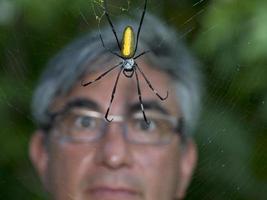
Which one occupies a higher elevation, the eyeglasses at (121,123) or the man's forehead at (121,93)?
the man's forehead at (121,93)

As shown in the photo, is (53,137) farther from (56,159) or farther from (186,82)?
(186,82)

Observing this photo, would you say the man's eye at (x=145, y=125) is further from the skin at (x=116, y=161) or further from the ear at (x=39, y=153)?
the ear at (x=39, y=153)

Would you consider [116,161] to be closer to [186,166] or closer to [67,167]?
[67,167]

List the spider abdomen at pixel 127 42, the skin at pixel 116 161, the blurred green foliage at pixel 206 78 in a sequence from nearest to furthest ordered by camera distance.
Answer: the spider abdomen at pixel 127 42
the skin at pixel 116 161
the blurred green foliage at pixel 206 78

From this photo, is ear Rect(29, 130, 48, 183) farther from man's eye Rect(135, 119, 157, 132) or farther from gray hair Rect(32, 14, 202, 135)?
man's eye Rect(135, 119, 157, 132)

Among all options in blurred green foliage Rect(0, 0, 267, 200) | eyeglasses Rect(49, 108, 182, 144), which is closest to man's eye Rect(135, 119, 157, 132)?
eyeglasses Rect(49, 108, 182, 144)

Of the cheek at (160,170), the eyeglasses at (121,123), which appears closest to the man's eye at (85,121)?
the eyeglasses at (121,123)

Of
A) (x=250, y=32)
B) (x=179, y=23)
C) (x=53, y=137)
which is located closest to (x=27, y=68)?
(x=53, y=137)
